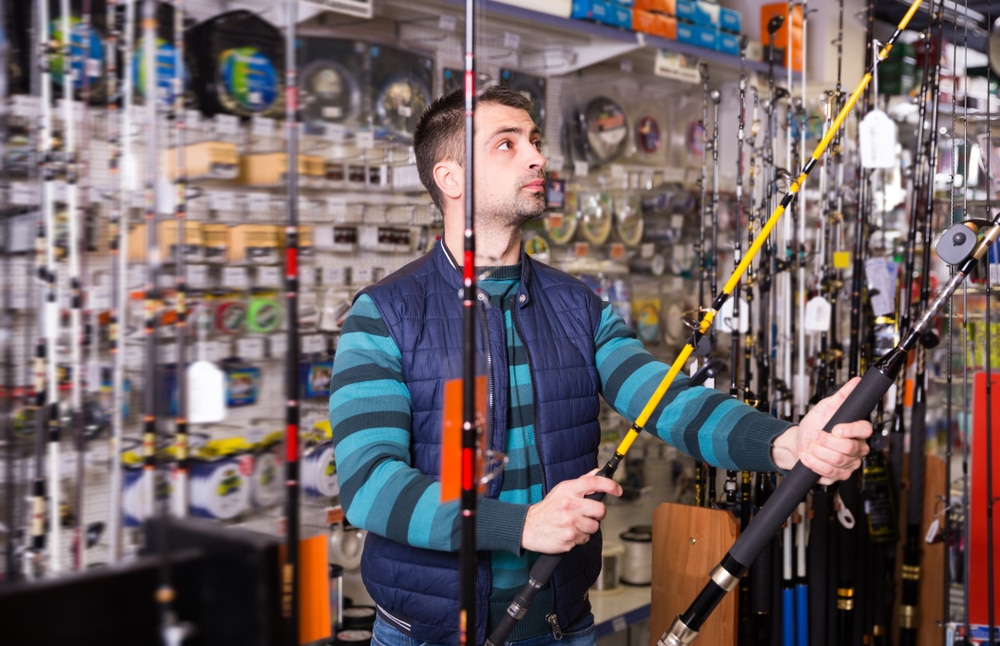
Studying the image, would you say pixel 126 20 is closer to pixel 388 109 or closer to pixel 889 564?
pixel 388 109

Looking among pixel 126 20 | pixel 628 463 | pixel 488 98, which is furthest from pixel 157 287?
pixel 628 463

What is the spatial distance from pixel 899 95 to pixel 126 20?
15.0 ft

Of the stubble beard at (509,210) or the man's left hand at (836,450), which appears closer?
the man's left hand at (836,450)

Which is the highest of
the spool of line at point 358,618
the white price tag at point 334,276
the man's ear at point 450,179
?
the man's ear at point 450,179

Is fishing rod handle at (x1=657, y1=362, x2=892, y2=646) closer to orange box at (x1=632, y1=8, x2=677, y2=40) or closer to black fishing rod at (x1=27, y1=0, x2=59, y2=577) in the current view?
black fishing rod at (x1=27, y1=0, x2=59, y2=577)

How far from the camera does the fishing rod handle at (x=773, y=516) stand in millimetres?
1450

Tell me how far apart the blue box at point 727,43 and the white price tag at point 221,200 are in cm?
354

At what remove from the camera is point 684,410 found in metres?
1.89

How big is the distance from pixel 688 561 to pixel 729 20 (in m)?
2.72

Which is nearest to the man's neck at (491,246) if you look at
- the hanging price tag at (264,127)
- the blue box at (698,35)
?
the hanging price tag at (264,127)

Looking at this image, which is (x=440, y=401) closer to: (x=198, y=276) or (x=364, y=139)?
(x=198, y=276)

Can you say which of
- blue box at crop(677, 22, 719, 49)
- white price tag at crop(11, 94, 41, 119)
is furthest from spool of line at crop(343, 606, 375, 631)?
blue box at crop(677, 22, 719, 49)

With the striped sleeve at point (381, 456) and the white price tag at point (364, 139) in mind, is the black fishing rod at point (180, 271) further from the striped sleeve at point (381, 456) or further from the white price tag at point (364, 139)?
the white price tag at point (364, 139)

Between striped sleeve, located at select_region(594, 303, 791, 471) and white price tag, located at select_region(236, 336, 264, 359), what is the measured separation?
97cm
